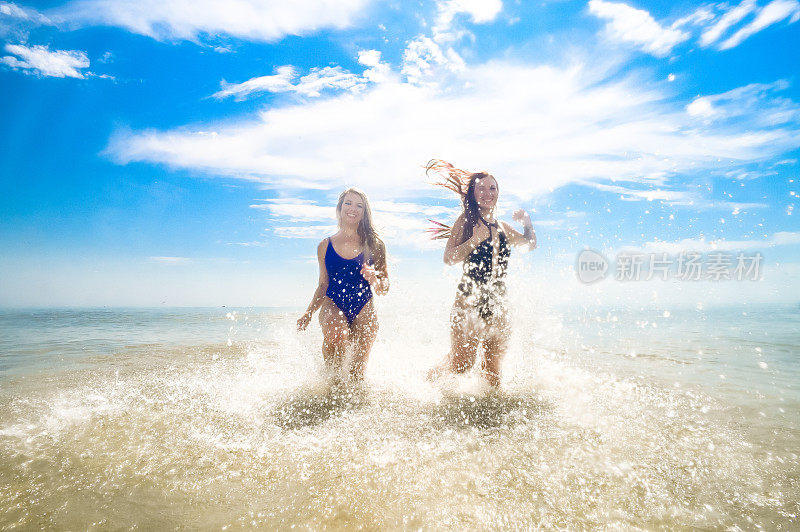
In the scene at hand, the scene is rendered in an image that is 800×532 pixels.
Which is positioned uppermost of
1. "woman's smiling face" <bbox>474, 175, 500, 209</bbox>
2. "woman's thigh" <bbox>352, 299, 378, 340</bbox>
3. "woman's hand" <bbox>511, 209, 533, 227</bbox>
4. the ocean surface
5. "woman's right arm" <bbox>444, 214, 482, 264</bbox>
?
"woman's smiling face" <bbox>474, 175, 500, 209</bbox>

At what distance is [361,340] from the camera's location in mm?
5008

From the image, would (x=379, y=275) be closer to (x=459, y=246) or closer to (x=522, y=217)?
(x=459, y=246)

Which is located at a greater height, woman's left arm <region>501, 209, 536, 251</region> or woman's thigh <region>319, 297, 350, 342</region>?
woman's left arm <region>501, 209, 536, 251</region>

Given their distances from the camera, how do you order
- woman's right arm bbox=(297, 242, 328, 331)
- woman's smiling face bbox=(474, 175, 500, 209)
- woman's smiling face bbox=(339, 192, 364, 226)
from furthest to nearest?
1. woman's smiling face bbox=(339, 192, 364, 226)
2. woman's right arm bbox=(297, 242, 328, 331)
3. woman's smiling face bbox=(474, 175, 500, 209)

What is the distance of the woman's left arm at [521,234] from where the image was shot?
4820mm

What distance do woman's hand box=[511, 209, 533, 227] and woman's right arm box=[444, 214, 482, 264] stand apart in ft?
1.76

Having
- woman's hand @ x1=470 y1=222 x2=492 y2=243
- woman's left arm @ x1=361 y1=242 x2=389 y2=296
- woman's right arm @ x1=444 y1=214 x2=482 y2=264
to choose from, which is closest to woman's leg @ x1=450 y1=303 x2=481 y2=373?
woman's right arm @ x1=444 y1=214 x2=482 y2=264

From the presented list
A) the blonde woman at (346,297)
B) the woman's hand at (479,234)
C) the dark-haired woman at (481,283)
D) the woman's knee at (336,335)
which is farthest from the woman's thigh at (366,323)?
the woman's hand at (479,234)

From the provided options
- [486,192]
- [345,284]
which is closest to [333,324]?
[345,284]

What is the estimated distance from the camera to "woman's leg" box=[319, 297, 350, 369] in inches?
195

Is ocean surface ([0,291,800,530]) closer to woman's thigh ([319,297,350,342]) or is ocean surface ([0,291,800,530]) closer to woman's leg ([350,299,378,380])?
woman's leg ([350,299,378,380])

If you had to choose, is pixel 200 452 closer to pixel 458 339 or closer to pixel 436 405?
pixel 436 405

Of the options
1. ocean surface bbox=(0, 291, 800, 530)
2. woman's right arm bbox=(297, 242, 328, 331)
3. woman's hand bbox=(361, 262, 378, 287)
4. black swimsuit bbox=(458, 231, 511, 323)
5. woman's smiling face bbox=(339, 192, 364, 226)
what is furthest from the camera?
woman's smiling face bbox=(339, 192, 364, 226)

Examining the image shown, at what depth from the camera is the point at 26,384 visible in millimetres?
4973
